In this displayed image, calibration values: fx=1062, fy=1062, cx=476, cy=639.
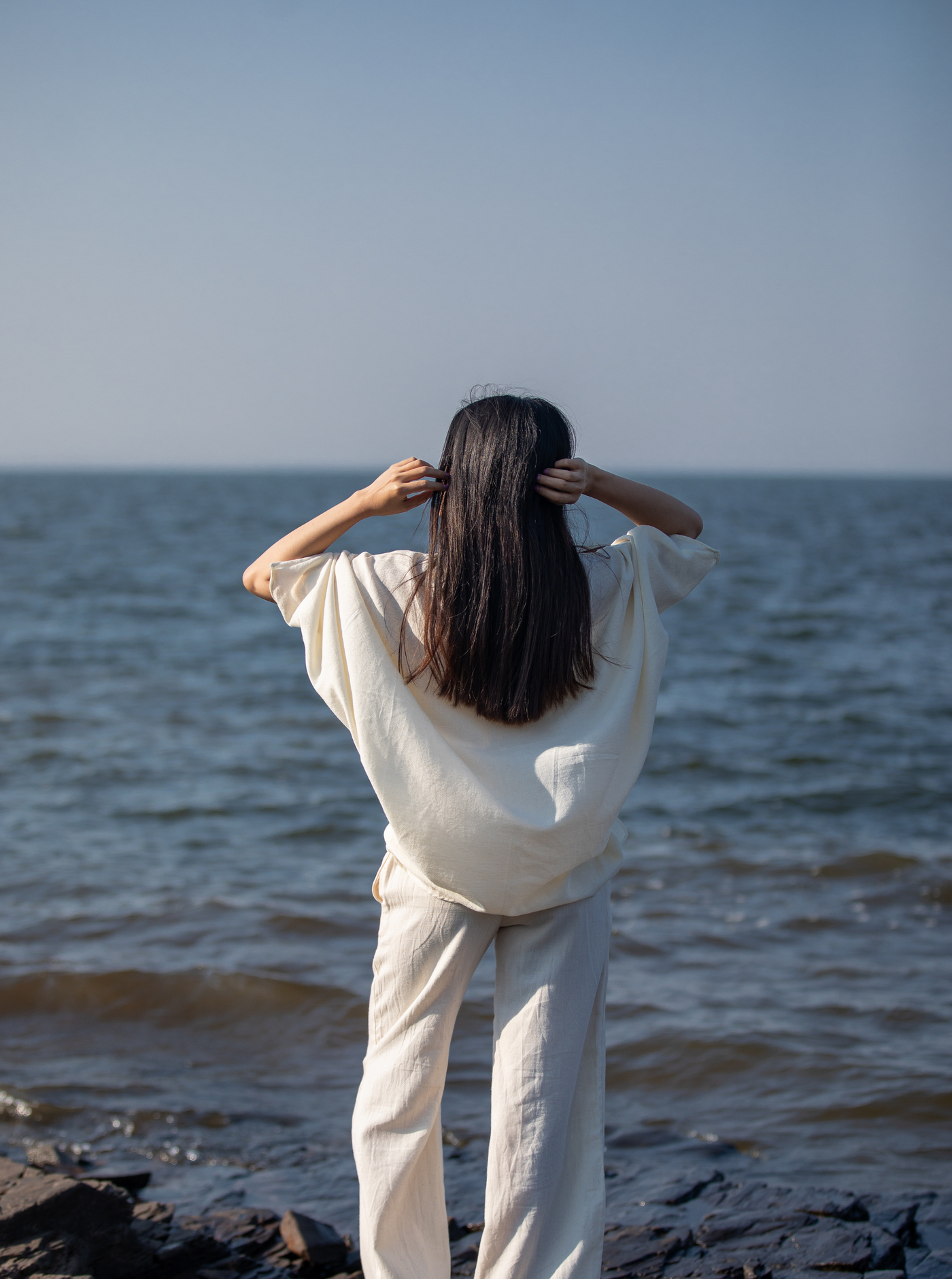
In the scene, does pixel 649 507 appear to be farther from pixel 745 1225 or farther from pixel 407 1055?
pixel 745 1225

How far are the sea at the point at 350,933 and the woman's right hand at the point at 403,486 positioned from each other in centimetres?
13

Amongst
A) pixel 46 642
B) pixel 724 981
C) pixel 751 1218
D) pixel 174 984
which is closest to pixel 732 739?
pixel 724 981

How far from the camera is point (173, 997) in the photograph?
454cm

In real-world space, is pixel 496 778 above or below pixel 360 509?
below

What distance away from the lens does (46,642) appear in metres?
13.3

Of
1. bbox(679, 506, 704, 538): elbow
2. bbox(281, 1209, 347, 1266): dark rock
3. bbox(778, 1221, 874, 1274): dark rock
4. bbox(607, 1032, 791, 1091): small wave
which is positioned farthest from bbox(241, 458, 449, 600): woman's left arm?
bbox(607, 1032, 791, 1091): small wave

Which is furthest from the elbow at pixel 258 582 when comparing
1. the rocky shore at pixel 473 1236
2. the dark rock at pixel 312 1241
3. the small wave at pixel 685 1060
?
the small wave at pixel 685 1060

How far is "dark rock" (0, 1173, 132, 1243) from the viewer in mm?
2332

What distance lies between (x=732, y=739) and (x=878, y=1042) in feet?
17.4

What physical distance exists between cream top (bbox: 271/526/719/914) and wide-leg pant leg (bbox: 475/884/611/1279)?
9 cm

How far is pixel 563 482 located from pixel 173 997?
11.8 feet

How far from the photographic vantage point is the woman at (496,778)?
180 cm

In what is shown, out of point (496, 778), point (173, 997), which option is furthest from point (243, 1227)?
point (173, 997)

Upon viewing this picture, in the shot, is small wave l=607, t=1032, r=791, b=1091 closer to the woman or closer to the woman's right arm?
the woman
